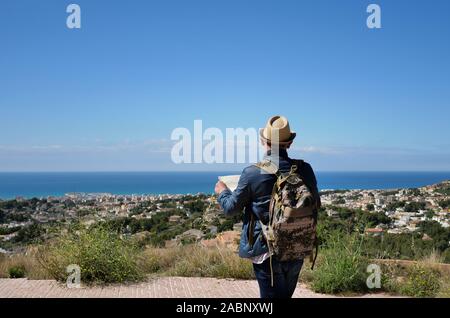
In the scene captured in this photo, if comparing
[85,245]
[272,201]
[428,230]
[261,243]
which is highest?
[272,201]

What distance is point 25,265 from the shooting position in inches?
303

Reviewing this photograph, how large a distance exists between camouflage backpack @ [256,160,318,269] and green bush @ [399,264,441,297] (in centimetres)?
393

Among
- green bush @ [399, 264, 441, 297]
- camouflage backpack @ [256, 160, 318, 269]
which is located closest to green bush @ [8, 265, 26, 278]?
camouflage backpack @ [256, 160, 318, 269]

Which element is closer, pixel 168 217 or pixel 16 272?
pixel 16 272

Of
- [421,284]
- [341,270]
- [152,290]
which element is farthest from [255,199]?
[421,284]

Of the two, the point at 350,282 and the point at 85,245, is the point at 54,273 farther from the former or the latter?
the point at 350,282

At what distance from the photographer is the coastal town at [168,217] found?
314 inches

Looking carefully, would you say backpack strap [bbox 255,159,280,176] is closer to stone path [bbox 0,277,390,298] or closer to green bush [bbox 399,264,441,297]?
stone path [bbox 0,277,390,298]

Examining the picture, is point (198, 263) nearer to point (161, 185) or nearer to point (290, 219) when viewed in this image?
point (290, 219)

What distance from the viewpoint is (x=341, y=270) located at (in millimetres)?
6602

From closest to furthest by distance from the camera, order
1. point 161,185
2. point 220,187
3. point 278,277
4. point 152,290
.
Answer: point 278,277 < point 220,187 < point 152,290 < point 161,185

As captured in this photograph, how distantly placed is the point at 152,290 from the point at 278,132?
3839mm
